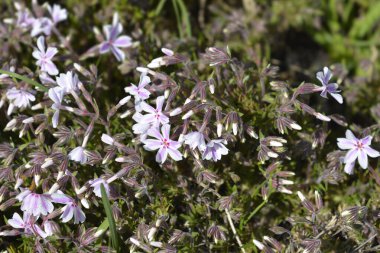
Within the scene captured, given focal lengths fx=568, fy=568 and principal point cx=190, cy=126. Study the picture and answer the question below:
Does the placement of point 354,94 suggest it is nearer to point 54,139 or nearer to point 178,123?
point 178,123

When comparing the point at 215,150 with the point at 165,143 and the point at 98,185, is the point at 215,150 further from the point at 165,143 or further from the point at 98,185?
the point at 98,185

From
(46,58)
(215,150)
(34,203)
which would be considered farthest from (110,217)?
(46,58)

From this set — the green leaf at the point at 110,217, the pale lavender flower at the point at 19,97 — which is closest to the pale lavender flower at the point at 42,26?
the pale lavender flower at the point at 19,97

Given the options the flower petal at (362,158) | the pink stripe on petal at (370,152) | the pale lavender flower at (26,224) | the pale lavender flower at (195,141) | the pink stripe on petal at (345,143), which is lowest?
the pale lavender flower at (26,224)

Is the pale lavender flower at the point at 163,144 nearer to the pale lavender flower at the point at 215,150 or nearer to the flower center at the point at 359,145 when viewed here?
the pale lavender flower at the point at 215,150

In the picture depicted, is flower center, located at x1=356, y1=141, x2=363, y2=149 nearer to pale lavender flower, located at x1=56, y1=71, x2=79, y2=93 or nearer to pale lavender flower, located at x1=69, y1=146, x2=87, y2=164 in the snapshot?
pale lavender flower, located at x1=69, y1=146, x2=87, y2=164

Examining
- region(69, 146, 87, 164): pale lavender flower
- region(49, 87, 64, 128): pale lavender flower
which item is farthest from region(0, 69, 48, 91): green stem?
region(69, 146, 87, 164): pale lavender flower

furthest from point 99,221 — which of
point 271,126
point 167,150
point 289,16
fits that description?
point 289,16
